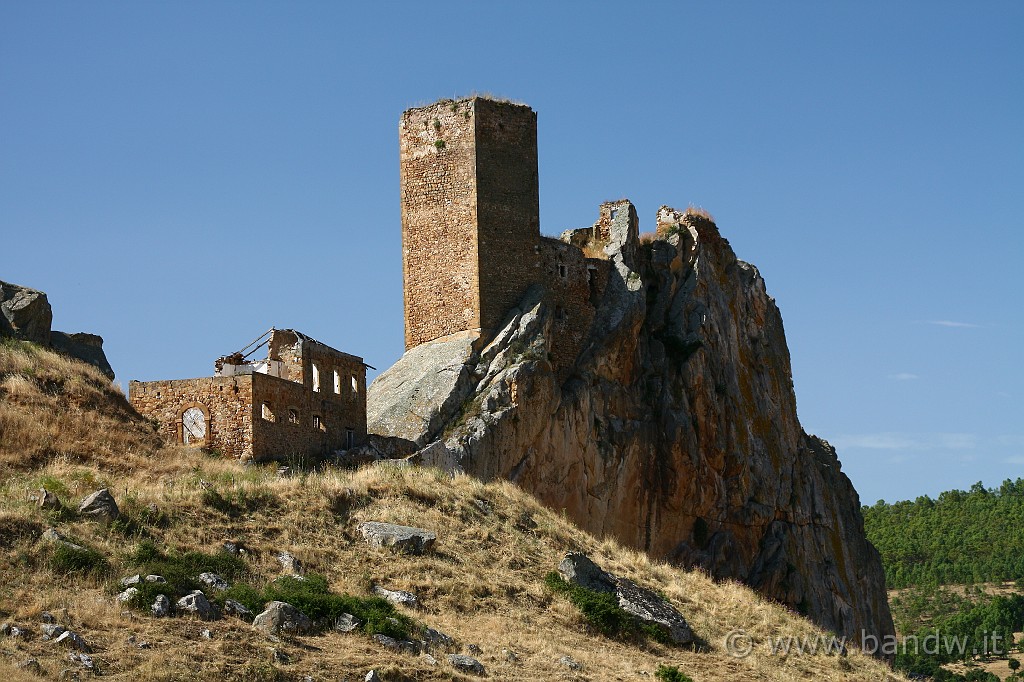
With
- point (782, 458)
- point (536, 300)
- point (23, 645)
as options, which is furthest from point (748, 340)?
point (23, 645)

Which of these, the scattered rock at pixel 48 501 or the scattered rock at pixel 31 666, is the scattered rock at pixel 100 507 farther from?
the scattered rock at pixel 31 666

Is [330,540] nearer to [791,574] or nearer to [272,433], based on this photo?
[272,433]

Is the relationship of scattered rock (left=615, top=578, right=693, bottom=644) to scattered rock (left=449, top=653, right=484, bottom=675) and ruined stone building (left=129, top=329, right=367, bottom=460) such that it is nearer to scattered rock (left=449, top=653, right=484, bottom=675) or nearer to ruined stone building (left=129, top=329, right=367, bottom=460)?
scattered rock (left=449, top=653, right=484, bottom=675)

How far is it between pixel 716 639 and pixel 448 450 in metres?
11.2

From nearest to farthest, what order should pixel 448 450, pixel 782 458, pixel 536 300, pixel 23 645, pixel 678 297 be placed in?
pixel 23 645, pixel 448 450, pixel 536 300, pixel 678 297, pixel 782 458

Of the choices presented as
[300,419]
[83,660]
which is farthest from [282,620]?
[300,419]

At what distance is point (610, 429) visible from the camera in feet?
137

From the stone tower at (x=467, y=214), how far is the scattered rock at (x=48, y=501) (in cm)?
1761

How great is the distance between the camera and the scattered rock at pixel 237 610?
66.5 feet

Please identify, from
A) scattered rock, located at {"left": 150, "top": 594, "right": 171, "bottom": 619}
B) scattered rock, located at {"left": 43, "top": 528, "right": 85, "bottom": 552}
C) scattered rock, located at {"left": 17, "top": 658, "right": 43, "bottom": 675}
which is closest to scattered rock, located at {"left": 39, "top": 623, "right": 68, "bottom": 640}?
scattered rock, located at {"left": 17, "top": 658, "right": 43, "bottom": 675}

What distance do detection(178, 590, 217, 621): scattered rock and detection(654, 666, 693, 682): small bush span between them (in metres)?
7.24

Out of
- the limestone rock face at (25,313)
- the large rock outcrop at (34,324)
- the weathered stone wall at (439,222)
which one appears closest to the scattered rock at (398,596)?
the large rock outcrop at (34,324)

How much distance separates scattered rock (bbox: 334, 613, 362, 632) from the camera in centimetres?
2083

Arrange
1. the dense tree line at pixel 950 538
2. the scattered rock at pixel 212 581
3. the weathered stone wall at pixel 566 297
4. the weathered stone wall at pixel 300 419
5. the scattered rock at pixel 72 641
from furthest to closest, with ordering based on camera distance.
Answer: the dense tree line at pixel 950 538 → the weathered stone wall at pixel 566 297 → the weathered stone wall at pixel 300 419 → the scattered rock at pixel 212 581 → the scattered rock at pixel 72 641
